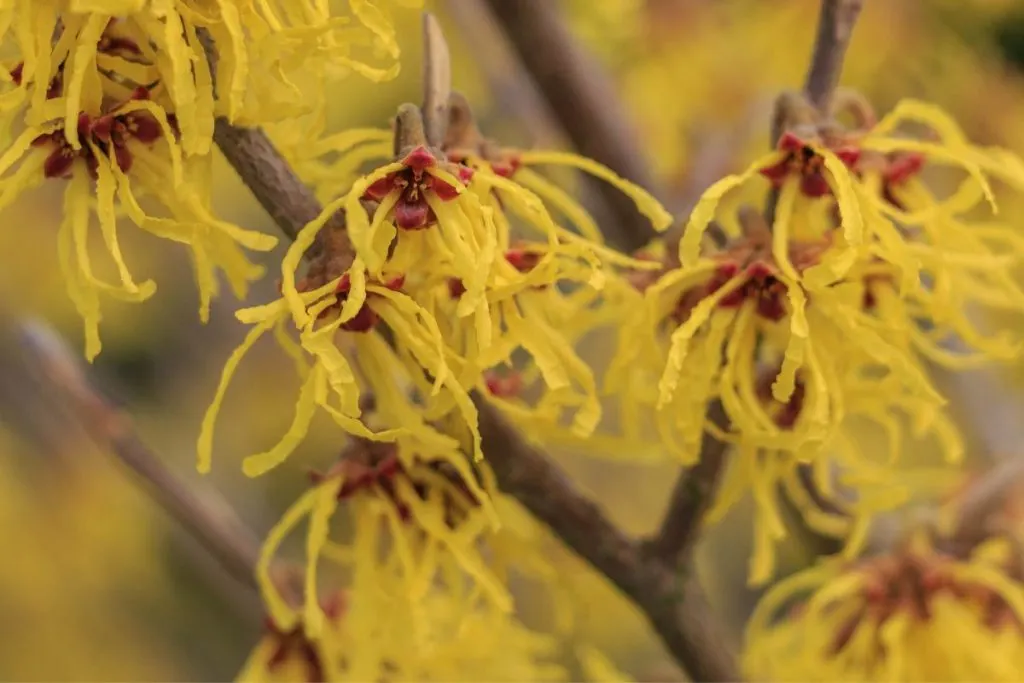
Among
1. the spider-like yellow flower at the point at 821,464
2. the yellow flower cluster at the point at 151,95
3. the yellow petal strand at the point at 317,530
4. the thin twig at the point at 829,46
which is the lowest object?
the spider-like yellow flower at the point at 821,464

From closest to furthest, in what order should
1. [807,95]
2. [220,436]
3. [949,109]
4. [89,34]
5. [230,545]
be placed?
[89,34] → [807,95] → [230,545] → [949,109] → [220,436]

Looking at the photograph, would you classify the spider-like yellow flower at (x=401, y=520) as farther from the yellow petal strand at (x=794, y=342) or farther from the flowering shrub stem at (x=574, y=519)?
the yellow petal strand at (x=794, y=342)

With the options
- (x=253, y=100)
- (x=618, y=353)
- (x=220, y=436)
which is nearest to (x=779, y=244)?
(x=618, y=353)

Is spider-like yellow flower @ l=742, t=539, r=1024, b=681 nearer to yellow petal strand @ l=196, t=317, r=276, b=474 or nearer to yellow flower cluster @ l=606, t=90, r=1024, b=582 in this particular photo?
yellow flower cluster @ l=606, t=90, r=1024, b=582

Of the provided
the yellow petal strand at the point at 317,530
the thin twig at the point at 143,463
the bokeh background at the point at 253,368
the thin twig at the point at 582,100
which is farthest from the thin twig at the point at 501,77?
the yellow petal strand at the point at 317,530

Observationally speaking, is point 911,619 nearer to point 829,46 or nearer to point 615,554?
point 615,554

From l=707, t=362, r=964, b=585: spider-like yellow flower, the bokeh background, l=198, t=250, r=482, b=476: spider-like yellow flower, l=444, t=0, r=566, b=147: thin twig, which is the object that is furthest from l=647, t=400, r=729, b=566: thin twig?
l=444, t=0, r=566, b=147: thin twig

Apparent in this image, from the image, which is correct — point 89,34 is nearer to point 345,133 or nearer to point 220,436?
point 345,133
